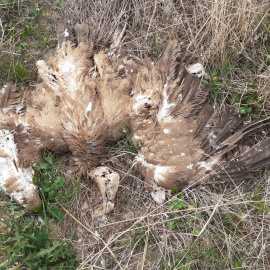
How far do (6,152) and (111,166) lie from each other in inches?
42.4

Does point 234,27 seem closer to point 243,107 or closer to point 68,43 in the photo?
point 243,107

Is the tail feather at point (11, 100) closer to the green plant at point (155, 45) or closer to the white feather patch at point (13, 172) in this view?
the white feather patch at point (13, 172)

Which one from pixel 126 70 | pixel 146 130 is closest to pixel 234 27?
pixel 126 70

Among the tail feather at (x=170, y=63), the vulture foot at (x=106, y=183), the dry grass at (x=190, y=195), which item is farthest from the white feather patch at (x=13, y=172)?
the tail feather at (x=170, y=63)

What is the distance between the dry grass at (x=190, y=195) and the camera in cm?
287

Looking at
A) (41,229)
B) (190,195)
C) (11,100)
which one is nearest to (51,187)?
(41,229)

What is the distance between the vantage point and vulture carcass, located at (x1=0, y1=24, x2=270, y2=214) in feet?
8.94

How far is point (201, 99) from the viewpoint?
282 cm

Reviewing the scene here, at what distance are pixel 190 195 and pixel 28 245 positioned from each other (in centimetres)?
164

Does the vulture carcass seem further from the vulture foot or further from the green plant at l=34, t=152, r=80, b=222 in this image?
→ the green plant at l=34, t=152, r=80, b=222

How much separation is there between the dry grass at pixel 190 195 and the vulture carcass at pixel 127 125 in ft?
0.90

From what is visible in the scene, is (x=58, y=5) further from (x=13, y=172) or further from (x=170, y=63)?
(x=13, y=172)

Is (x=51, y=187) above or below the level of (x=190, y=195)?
above

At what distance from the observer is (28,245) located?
2.71m
